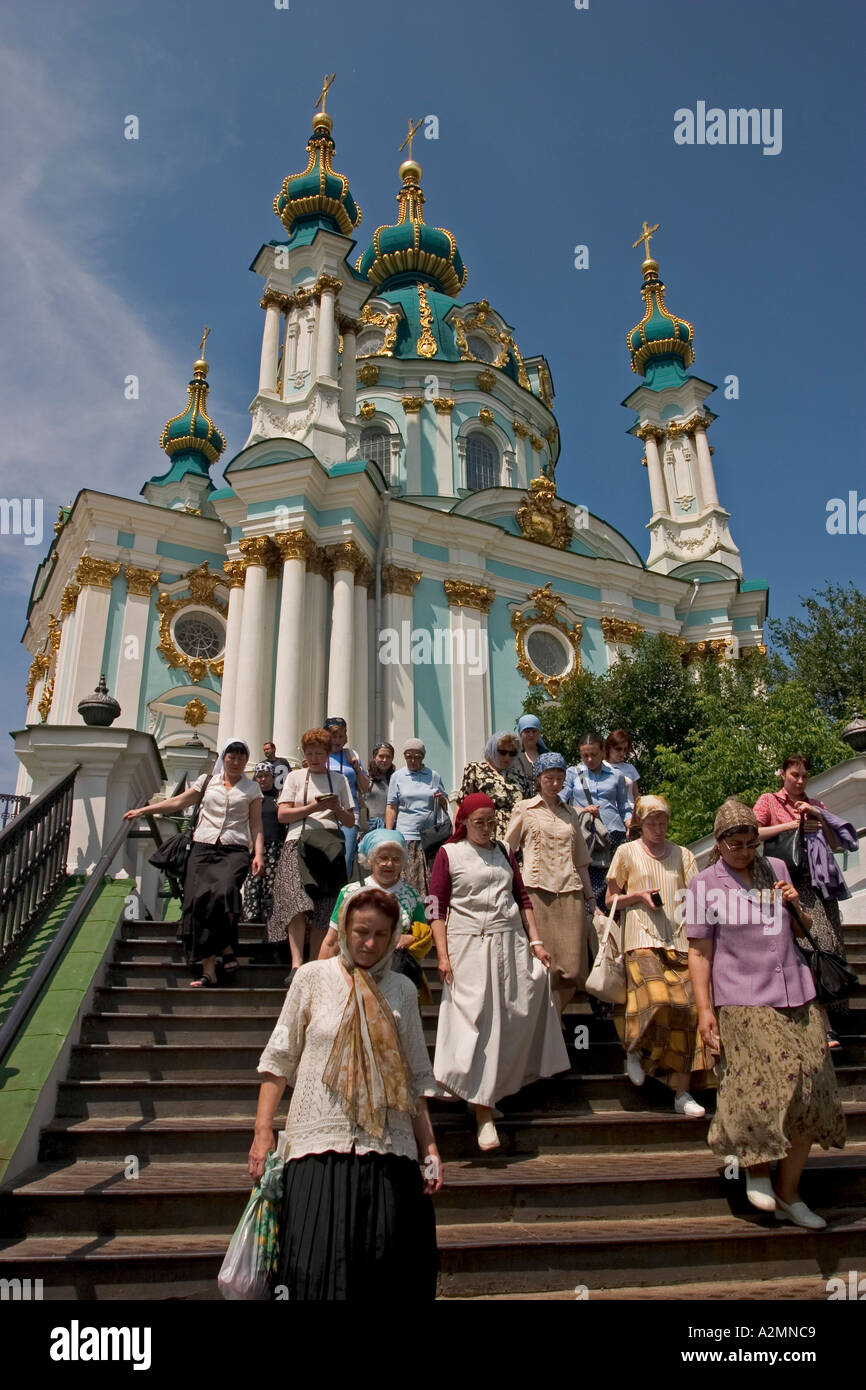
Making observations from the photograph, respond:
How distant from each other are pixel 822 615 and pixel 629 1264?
23833mm

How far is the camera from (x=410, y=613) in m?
21.6

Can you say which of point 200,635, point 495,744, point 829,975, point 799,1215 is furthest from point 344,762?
point 200,635

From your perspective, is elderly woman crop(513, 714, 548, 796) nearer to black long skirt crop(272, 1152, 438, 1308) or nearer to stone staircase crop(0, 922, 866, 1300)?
stone staircase crop(0, 922, 866, 1300)

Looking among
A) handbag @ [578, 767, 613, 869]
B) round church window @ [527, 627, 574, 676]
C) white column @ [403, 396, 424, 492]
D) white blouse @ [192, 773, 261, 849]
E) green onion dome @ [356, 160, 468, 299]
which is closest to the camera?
white blouse @ [192, 773, 261, 849]

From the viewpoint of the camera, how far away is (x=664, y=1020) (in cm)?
498

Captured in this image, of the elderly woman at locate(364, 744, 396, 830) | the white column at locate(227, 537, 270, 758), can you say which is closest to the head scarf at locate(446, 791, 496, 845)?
the elderly woman at locate(364, 744, 396, 830)

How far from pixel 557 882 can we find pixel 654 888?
0.74m

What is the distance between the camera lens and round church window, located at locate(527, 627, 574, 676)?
76.9 feet

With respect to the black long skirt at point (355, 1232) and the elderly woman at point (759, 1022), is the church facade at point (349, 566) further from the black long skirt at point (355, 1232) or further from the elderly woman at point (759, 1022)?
the black long skirt at point (355, 1232)

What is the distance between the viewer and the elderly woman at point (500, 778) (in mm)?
7074

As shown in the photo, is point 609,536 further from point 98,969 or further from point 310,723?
point 98,969

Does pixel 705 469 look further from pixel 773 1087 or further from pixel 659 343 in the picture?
pixel 773 1087

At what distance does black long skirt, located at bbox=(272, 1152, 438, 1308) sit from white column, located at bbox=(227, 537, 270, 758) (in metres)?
15.2
